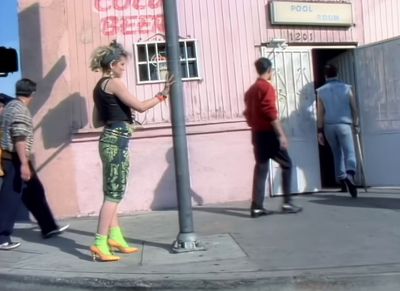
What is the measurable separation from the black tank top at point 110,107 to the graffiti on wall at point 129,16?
302 centimetres

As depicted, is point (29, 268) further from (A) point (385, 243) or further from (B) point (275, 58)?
(B) point (275, 58)

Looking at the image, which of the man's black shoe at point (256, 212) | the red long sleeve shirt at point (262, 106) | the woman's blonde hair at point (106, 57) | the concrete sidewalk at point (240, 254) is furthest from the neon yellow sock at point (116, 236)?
the red long sleeve shirt at point (262, 106)

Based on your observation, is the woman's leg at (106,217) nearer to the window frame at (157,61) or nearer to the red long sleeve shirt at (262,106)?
the red long sleeve shirt at (262,106)

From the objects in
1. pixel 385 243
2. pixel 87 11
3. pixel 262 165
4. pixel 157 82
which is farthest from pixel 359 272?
pixel 87 11

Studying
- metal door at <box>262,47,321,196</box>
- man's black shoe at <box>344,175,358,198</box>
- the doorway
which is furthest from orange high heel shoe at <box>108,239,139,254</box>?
the doorway

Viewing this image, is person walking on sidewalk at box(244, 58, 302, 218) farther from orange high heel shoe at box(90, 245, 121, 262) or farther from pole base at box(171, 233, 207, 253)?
orange high heel shoe at box(90, 245, 121, 262)

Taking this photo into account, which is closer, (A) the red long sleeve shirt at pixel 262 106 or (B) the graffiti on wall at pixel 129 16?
(A) the red long sleeve shirt at pixel 262 106

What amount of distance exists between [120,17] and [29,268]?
4.13 metres

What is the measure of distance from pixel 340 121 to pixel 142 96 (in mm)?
2726

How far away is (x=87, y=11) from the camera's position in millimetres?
9219

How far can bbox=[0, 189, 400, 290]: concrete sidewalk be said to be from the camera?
5527 mm

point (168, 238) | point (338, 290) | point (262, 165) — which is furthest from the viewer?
point (262, 165)

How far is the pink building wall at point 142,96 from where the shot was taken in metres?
9.12

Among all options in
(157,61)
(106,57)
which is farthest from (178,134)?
(157,61)
